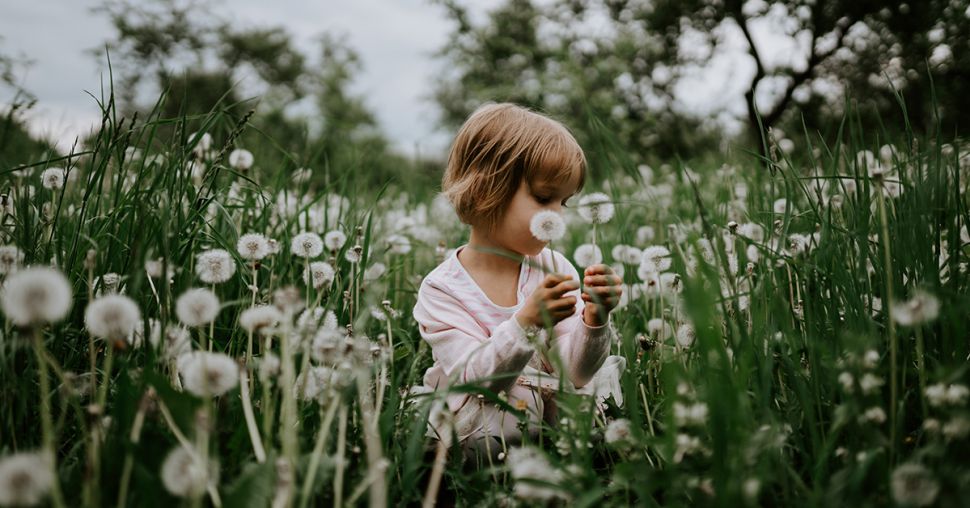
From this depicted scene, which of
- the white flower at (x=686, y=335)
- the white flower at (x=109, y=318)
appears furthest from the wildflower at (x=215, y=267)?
the white flower at (x=686, y=335)

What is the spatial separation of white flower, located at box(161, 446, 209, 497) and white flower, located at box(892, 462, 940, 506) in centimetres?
109

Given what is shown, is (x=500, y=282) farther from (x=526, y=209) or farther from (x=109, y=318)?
(x=109, y=318)

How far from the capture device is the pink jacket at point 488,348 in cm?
188

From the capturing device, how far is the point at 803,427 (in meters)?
1.53

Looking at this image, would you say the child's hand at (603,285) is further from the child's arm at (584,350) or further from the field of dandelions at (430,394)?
the field of dandelions at (430,394)

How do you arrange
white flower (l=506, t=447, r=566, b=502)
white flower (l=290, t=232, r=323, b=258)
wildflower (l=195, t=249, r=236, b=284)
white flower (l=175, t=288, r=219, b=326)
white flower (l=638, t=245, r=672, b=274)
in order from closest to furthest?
white flower (l=506, t=447, r=566, b=502)
white flower (l=175, t=288, r=219, b=326)
wildflower (l=195, t=249, r=236, b=284)
white flower (l=290, t=232, r=323, b=258)
white flower (l=638, t=245, r=672, b=274)

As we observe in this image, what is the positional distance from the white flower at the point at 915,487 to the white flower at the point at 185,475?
1.09 meters

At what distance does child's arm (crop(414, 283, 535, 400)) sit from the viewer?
6.08 feet

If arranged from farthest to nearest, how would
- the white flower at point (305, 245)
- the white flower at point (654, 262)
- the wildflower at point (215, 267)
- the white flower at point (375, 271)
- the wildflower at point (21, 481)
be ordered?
the white flower at point (375, 271)
the white flower at point (654, 262)
the white flower at point (305, 245)
the wildflower at point (215, 267)
the wildflower at point (21, 481)

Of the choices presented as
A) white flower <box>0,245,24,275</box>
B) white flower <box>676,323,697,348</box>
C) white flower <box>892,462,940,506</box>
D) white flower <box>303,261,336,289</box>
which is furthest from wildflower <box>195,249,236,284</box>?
white flower <box>892,462,940,506</box>

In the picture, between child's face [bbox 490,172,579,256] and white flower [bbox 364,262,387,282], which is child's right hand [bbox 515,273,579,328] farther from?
white flower [bbox 364,262,387,282]

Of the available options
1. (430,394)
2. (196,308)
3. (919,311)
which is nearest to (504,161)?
(430,394)

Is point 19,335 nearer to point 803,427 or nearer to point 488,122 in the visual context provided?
point 488,122

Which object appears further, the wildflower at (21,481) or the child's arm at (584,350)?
the child's arm at (584,350)
